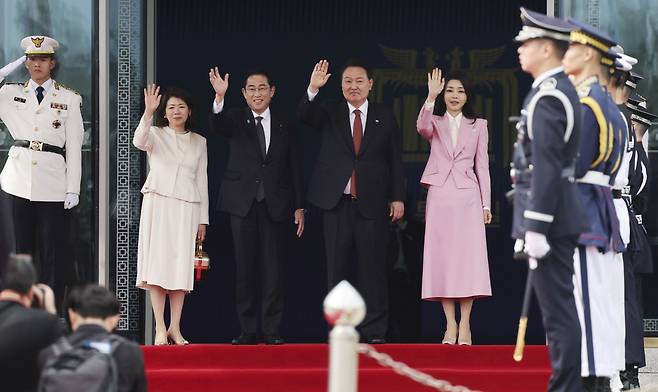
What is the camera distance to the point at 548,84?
23.6 ft

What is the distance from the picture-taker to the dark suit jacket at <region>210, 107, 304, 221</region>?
9.98 metres

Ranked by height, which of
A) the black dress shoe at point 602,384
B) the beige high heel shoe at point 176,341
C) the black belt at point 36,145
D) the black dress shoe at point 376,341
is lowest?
the beige high heel shoe at point 176,341

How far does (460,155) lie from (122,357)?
4.01 metres

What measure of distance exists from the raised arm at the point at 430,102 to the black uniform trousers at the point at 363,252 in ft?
1.90

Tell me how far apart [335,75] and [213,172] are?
114 centimetres

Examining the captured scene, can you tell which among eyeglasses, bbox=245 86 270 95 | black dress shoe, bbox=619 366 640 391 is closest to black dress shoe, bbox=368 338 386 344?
black dress shoe, bbox=619 366 640 391

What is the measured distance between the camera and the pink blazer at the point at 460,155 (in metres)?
9.91

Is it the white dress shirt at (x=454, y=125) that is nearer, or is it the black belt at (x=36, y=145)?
the white dress shirt at (x=454, y=125)

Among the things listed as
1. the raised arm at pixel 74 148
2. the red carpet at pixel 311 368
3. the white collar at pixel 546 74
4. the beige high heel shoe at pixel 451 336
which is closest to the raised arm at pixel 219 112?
the raised arm at pixel 74 148

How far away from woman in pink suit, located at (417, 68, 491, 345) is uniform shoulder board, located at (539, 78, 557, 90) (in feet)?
8.61

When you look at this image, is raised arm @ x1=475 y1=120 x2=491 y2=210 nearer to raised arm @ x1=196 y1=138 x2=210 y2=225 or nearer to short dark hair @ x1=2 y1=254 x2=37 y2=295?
raised arm @ x1=196 y1=138 x2=210 y2=225

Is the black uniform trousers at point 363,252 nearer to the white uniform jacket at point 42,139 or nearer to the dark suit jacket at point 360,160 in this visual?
the dark suit jacket at point 360,160

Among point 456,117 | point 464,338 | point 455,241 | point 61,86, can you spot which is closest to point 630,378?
point 464,338

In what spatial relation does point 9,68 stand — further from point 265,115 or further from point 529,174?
point 529,174
